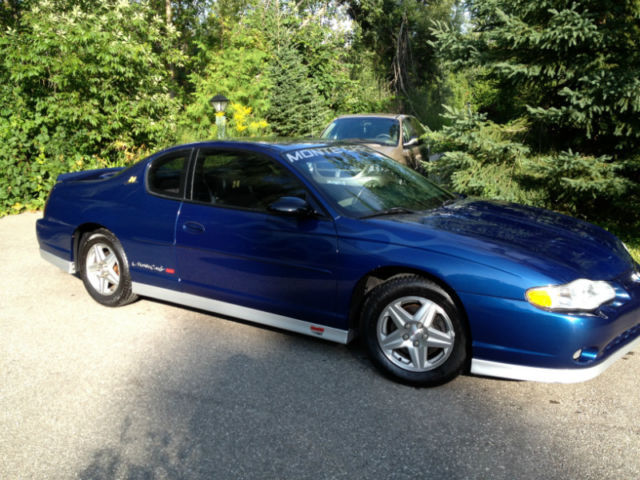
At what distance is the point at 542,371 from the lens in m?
3.16

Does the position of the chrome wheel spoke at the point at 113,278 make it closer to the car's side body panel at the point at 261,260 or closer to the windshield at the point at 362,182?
the car's side body panel at the point at 261,260

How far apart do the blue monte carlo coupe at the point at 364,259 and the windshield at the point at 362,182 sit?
0.05 feet

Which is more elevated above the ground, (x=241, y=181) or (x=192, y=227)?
(x=241, y=181)

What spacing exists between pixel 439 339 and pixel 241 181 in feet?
6.14

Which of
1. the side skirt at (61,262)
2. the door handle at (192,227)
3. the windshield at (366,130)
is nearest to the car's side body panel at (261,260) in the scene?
the door handle at (192,227)

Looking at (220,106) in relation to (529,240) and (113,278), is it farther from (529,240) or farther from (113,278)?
(529,240)

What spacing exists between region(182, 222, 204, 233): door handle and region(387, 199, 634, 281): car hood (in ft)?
4.76

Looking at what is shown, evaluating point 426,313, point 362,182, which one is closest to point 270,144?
point 362,182

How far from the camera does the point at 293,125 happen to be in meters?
15.5

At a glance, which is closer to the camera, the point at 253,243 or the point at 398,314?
the point at 398,314

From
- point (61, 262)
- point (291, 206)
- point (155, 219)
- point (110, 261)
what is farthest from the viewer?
point (61, 262)

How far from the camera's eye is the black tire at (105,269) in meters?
4.91

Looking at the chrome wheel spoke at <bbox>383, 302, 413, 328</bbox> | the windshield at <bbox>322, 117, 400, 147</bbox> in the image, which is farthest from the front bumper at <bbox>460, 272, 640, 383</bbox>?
the windshield at <bbox>322, 117, 400, 147</bbox>

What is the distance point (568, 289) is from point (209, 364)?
234 centimetres
